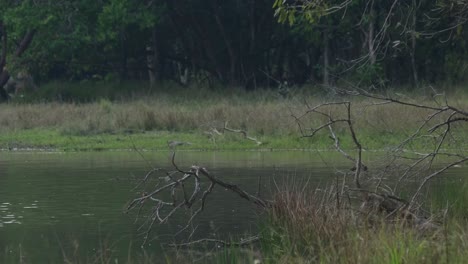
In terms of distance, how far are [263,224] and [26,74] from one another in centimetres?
3451

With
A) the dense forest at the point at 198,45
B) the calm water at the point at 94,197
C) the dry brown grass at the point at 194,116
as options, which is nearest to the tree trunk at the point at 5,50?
the dense forest at the point at 198,45

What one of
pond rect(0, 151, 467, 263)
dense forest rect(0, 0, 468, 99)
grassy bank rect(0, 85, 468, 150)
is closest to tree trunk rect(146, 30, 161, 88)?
dense forest rect(0, 0, 468, 99)

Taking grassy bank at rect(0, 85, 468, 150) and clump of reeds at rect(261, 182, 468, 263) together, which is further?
grassy bank at rect(0, 85, 468, 150)

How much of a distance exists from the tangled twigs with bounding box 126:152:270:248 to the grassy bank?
660cm

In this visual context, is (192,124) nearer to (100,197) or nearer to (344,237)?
(100,197)

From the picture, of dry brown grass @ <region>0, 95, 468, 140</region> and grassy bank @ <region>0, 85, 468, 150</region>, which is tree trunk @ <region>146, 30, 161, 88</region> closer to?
dry brown grass @ <region>0, 95, 468, 140</region>

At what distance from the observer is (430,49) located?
39.5m

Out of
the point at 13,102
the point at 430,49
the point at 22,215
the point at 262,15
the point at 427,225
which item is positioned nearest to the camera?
the point at 427,225

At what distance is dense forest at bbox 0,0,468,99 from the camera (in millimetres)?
38594

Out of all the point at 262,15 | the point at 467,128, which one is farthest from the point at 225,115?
the point at 262,15

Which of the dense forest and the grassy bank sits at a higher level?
the dense forest

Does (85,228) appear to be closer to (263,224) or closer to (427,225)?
(263,224)

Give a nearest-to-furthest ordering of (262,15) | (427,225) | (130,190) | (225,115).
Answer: (427,225) < (130,190) < (225,115) < (262,15)

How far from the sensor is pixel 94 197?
51.8 ft
